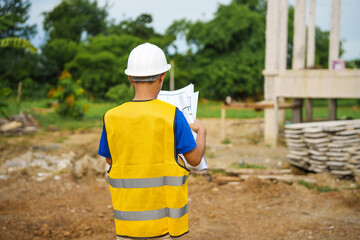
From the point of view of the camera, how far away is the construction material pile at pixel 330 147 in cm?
747

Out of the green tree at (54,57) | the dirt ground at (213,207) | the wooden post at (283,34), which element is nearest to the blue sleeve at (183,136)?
the dirt ground at (213,207)

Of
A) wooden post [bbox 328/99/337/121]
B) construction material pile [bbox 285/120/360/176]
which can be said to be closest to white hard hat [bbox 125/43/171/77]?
construction material pile [bbox 285/120/360/176]

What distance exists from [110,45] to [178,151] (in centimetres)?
3235

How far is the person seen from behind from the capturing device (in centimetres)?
228

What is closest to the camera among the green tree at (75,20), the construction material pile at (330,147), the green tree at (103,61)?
the construction material pile at (330,147)

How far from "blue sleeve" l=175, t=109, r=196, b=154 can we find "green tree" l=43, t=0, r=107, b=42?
39.5 m

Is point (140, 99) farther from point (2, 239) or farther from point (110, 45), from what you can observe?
point (110, 45)

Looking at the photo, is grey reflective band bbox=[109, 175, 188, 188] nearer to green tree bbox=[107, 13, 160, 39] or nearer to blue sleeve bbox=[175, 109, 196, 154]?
blue sleeve bbox=[175, 109, 196, 154]

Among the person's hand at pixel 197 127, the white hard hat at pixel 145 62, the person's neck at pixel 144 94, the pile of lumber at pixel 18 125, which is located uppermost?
the white hard hat at pixel 145 62

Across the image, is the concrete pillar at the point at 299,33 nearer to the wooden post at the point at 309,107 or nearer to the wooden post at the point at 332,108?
the wooden post at the point at 309,107

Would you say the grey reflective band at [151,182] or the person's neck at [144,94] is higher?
the person's neck at [144,94]

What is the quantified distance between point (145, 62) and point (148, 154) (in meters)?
0.59

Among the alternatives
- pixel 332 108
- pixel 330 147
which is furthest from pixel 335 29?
pixel 330 147

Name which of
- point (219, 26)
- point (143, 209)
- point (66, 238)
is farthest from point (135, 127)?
point (219, 26)
